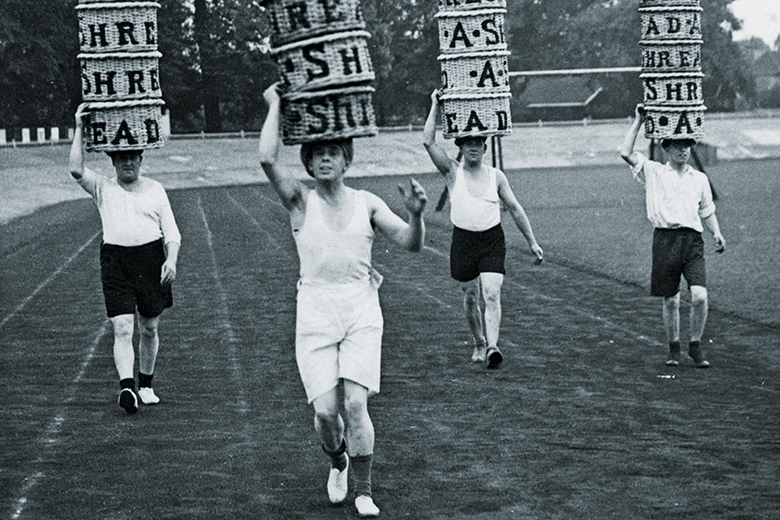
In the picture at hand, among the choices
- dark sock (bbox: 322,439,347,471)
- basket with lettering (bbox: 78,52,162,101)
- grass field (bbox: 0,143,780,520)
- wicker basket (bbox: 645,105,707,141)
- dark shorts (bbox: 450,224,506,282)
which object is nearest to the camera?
dark sock (bbox: 322,439,347,471)

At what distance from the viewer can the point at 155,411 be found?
971cm

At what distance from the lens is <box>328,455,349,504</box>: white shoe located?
708cm

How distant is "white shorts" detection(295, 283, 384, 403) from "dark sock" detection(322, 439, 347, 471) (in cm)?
39

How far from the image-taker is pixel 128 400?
9484mm

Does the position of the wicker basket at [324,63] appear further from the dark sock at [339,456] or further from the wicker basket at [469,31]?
the wicker basket at [469,31]

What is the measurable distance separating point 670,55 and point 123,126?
516 inches

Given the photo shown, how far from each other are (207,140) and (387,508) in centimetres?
6647

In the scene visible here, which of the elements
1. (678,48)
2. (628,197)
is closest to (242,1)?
(628,197)

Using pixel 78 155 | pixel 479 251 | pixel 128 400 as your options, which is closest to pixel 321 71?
pixel 78 155

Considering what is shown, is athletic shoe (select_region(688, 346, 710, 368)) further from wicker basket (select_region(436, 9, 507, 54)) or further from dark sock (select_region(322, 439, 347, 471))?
wicker basket (select_region(436, 9, 507, 54))

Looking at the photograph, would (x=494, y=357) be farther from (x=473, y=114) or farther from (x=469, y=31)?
(x=469, y=31)

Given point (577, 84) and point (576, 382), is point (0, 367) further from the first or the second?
point (577, 84)

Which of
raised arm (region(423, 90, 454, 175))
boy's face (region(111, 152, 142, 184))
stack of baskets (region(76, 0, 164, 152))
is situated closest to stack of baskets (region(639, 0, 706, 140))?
raised arm (region(423, 90, 454, 175))

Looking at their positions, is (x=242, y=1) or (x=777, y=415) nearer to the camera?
(x=777, y=415)
